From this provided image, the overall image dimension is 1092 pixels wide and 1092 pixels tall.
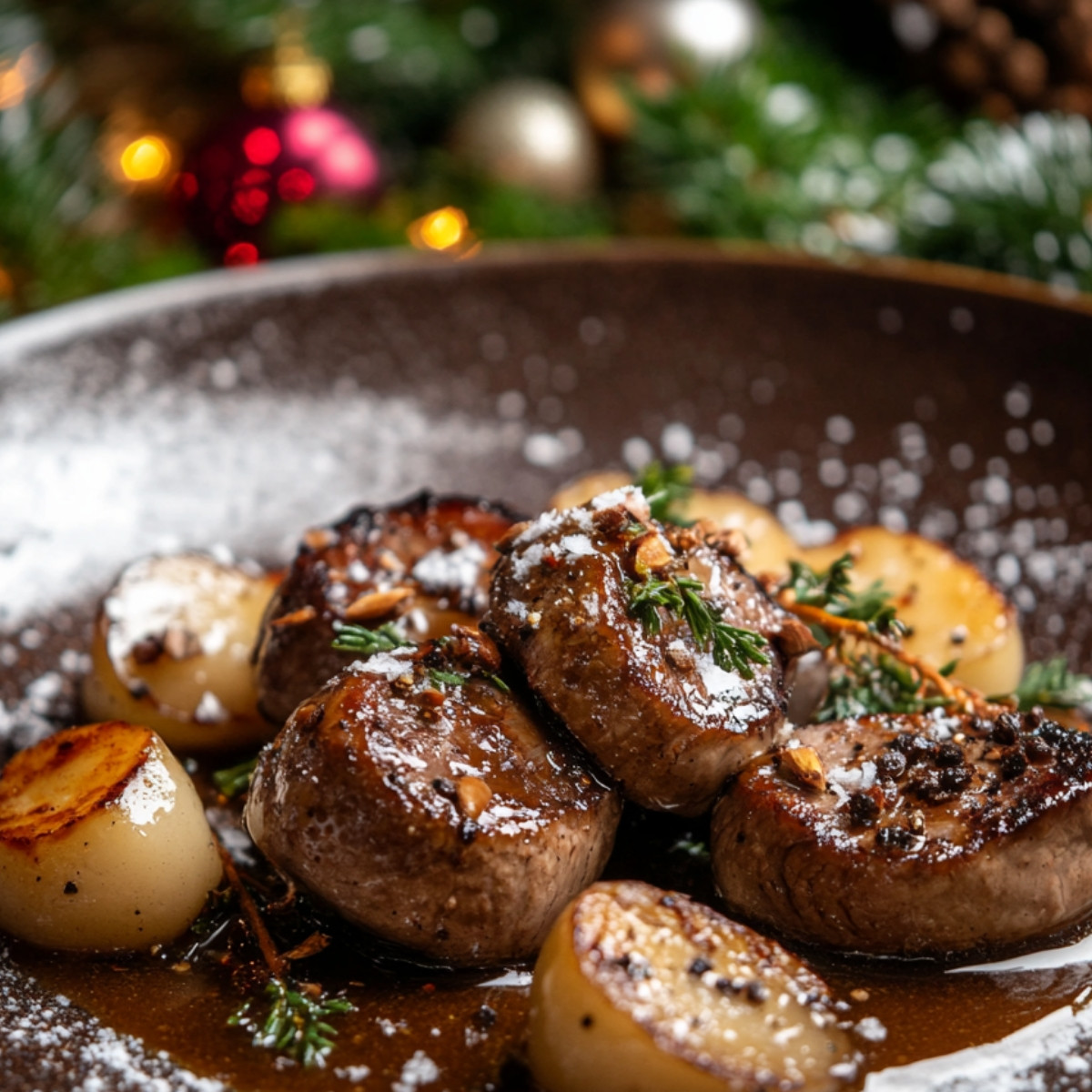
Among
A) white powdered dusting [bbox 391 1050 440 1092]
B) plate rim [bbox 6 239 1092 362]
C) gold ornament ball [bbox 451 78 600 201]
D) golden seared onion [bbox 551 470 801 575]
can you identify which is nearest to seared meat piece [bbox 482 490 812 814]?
white powdered dusting [bbox 391 1050 440 1092]

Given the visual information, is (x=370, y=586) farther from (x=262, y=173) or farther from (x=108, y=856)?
(x=262, y=173)

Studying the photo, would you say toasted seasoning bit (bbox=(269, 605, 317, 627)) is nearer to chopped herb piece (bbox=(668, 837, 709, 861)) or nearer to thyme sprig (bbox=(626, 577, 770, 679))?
thyme sprig (bbox=(626, 577, 770, 679))

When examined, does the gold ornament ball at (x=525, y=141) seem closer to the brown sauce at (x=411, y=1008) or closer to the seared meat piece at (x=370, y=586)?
the seared meat piece at (x=370, y=586)

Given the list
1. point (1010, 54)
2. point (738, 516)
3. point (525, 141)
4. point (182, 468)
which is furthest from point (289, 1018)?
point (1010, 54)

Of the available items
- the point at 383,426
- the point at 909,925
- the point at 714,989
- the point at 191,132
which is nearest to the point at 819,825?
the point at 909,925

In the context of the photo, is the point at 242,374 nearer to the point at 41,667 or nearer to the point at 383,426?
the point at 383,426
